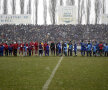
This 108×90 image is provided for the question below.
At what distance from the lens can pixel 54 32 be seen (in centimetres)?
4512

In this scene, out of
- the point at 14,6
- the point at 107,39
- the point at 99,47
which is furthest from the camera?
the point at 14,6

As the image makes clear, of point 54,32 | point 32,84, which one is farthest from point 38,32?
point 32,84

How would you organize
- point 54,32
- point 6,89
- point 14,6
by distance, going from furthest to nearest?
point 14,6 → point 54,32 → point 6,89

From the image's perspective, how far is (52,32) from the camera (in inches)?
1775

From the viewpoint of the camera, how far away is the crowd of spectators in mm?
43306

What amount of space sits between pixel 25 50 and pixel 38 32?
18.8m

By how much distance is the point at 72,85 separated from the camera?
8.14m

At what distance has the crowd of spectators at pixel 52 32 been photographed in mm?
43306

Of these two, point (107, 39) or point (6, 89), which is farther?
point (107, 39)

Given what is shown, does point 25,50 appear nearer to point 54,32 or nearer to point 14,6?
point 54,32

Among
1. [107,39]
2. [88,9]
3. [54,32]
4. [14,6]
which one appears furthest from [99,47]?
[14,6]

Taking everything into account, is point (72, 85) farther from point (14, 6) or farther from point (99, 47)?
point (14, 6)

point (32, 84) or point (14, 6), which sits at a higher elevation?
point (14, 6)

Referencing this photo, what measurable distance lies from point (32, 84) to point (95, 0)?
45189 millimetres
